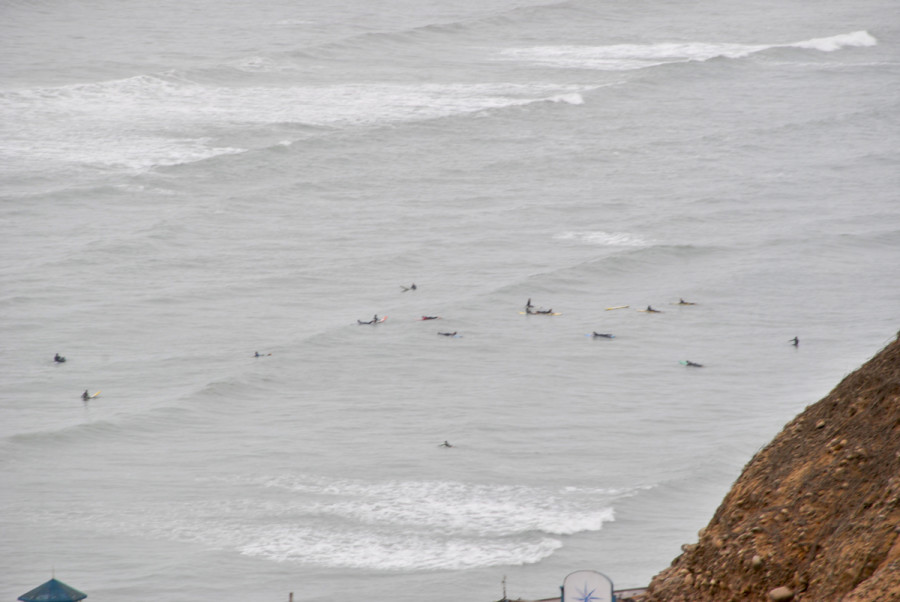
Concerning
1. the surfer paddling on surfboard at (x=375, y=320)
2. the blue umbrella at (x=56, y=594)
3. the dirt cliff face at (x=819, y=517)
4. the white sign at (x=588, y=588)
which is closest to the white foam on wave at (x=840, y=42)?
the surfer paddling on surfboard at (x=375, y=320)

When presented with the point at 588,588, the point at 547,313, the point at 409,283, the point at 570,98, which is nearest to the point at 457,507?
the point at 547,313

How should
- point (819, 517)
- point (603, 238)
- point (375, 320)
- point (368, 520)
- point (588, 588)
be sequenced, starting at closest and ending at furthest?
point (819, 517), point (588, 588), point (368, 520), point (375, 320), point (603, 238)

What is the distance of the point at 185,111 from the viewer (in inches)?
3428

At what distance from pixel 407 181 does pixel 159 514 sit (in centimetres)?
4295

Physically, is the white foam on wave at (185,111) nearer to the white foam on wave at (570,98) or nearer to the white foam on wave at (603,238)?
the white foam on wave at (570,98)

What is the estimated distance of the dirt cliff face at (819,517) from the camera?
31.6 feet

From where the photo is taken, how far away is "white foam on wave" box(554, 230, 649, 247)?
63344mm

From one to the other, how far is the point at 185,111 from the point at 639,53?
133ft

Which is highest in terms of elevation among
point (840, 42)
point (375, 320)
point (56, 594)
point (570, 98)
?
point (840, 42)

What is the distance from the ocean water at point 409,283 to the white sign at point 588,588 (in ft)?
51.5

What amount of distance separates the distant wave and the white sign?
300 feet

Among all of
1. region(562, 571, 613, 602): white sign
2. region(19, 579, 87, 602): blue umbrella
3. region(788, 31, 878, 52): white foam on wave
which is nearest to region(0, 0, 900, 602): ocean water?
region(788, 31, 878, 52): white foam on wave

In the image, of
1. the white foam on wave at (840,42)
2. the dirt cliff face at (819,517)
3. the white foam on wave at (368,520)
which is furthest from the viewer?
the white foam on wave at (840,42)

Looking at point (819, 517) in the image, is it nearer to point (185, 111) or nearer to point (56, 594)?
point (56, 594)
